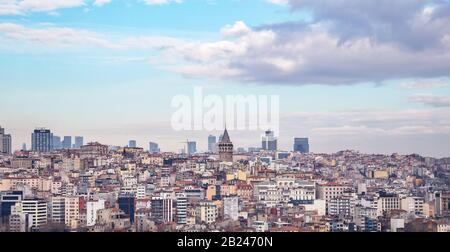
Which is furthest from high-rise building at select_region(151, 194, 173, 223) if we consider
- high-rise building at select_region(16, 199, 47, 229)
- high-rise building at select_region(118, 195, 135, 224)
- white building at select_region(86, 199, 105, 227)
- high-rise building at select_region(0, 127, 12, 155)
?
high-rise building at select_region(0, 127, 12, 155)

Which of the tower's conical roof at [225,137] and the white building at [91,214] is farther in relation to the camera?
the white building at [91,214]

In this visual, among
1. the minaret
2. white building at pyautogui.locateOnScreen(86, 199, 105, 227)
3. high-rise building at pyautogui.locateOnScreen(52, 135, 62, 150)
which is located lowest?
white building at pyautogui.locateOnScreen(86, 199, 105, 227)

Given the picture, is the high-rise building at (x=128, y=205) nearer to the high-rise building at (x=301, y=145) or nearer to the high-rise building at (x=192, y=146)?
the high-rise building at (x=192, y=146)

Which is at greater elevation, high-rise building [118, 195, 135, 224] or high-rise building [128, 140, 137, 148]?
high-rise building [128, 140, 137, 148]

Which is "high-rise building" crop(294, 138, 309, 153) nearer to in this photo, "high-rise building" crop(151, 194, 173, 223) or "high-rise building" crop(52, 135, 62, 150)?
"high-rise building" crop(151, 194, 173, 223)

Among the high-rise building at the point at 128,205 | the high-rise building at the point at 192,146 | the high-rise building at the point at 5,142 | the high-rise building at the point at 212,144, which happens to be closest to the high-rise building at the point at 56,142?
→ the high-rise building at the point at 5,142
